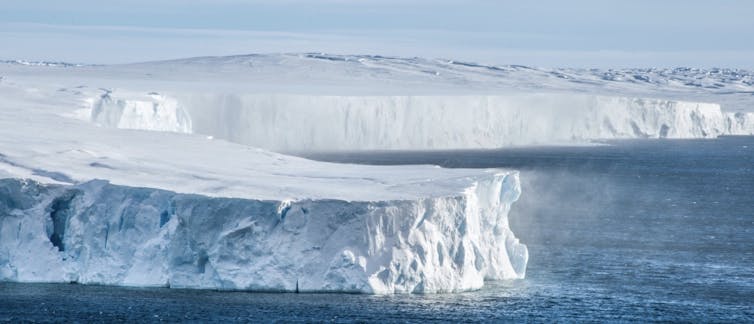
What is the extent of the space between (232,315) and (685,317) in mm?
8630

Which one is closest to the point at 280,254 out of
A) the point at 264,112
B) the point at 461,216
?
the point at 461,216

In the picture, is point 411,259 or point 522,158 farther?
point 522,158

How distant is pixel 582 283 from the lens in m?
28.9

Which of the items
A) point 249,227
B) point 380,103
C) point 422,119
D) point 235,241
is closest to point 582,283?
point 249,227

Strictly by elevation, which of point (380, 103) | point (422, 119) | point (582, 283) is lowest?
point (582, 283)

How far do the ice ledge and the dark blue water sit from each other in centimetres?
49

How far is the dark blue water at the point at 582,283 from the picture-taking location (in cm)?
2448

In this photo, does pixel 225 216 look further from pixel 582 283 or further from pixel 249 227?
pixel 582 283

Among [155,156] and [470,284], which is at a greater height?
[155,156]

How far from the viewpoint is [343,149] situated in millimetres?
73625

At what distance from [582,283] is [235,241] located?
7.71 m

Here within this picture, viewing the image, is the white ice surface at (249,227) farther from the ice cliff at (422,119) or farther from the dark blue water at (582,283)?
the ice cliff at (422,119)

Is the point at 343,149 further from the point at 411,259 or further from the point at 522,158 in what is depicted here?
the point at 411,259

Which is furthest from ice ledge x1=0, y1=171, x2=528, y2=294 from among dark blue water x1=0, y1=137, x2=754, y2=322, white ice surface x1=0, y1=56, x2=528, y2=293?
dark blue water x1=0, y1=137, x2=754, y2=322
